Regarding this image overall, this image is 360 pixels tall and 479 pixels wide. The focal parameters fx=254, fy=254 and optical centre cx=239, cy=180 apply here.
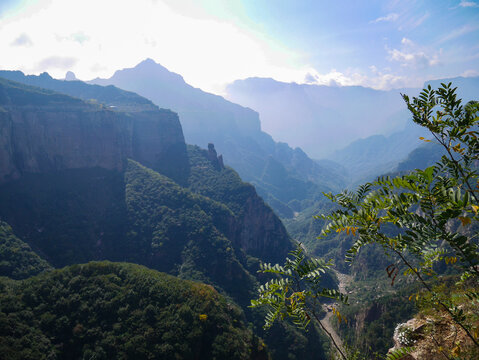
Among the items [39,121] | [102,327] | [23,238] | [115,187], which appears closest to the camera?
[102,327]

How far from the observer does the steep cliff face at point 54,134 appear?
7044cm

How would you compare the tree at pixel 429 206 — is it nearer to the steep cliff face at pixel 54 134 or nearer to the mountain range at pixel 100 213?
the mountain range at pixel 100 213

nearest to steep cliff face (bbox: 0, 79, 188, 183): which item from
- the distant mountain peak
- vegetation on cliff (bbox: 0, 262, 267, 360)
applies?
vegetation on cliff (bbox: 0, 262, 267, 360)

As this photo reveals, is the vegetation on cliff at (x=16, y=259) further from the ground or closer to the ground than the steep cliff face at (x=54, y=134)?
closer to the ground

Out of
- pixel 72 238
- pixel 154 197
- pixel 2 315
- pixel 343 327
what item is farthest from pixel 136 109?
pixel 343 327

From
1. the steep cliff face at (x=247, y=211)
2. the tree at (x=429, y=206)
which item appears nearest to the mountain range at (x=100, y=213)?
the steep cliff face at (x=247, y=211)

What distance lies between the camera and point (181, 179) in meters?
119

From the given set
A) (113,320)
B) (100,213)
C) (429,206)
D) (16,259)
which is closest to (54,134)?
(100,213)

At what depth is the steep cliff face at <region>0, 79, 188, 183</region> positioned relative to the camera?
231 ft

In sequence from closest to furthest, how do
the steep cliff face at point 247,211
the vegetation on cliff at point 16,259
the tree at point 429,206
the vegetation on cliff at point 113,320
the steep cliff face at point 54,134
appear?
the tree at point 429,206
the vegetation on cliff at point 113,320
the vegetation on cliff at point 16,259
the steep cliff face at point 54,134
the steep cliff face at point 247,211

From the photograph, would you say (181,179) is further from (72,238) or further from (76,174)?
(72,238)

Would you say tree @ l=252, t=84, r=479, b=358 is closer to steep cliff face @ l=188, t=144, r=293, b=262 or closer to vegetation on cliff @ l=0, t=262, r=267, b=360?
vegetation on cliff @ l=0, t=262, r=267, b=360

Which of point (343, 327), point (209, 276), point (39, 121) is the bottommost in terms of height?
point (343, 327)

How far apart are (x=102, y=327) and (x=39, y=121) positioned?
73898mm
